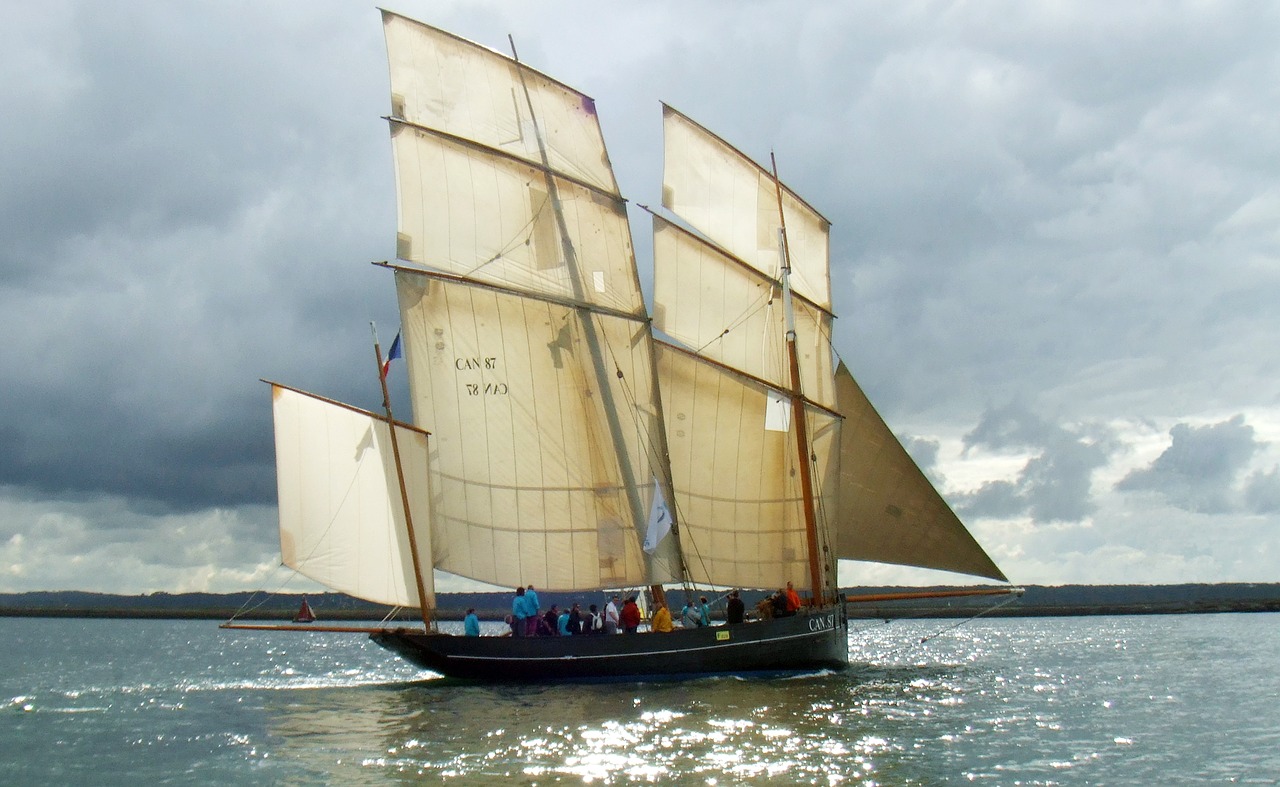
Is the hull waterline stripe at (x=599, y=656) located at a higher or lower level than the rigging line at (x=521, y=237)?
lower

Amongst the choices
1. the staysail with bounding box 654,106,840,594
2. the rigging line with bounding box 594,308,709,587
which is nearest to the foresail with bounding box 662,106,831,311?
the staysail with bounding box 654,106,840,594

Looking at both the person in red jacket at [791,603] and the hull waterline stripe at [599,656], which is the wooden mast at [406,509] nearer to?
the hull waterline stripe at [599,656]

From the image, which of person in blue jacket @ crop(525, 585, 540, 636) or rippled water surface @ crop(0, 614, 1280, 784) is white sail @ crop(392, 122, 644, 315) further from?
rippled water surface @ crop(0, 614, 1280, 784)

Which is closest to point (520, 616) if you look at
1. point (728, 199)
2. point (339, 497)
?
point (339, 497)

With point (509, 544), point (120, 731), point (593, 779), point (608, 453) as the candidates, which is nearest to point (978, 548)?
point (608, 453)

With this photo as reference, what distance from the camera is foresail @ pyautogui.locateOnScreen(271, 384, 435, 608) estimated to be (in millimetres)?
36656

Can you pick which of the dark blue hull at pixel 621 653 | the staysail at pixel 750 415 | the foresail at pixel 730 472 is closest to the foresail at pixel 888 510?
the staysail at pixel 750 415

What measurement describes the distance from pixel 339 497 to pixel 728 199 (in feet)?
63.2

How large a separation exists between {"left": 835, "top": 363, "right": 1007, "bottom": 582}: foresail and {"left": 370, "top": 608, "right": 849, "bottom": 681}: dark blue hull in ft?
17.6

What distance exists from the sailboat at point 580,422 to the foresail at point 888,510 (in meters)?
0.08

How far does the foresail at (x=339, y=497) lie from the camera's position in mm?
36656

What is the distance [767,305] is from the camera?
44.9 metres

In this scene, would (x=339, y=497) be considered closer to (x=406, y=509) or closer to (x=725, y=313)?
(x=406, y=509)

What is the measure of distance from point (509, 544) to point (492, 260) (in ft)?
33.4
